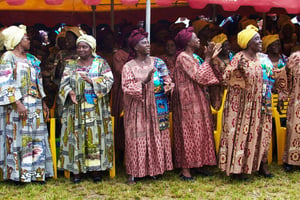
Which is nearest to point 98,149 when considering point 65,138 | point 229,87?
point 65,138

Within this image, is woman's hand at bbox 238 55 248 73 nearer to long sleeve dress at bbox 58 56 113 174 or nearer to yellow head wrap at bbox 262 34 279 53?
yellow head wrap at bbox 262 34 279 53

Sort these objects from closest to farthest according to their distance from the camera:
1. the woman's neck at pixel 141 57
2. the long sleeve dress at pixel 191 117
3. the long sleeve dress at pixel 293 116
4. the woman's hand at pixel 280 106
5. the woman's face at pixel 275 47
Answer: the woman's neck at pixel 141 57, the long sleeve dress at pixel 191 117, the long sleeve dress at pixel 293 116, the woman's hand at pixel 280 106, the woman's face at pixel 275 47

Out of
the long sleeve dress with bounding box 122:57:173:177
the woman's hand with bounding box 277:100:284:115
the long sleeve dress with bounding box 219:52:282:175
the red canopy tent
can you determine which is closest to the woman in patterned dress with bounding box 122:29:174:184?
the long sleeve dress with bounding box 122:57:173:177

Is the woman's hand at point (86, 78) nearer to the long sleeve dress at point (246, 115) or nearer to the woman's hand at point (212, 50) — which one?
the woman's hand at point (212, 50)

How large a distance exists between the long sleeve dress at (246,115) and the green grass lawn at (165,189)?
0.24 meters

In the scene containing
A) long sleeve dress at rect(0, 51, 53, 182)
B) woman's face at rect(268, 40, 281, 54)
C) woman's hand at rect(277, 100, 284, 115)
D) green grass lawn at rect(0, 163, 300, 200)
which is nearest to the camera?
green grass lawn at rect(0, 163, 300, 200)

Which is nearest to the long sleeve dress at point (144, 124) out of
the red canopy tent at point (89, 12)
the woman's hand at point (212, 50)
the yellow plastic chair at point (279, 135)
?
the woman's hand at point (212, 50)

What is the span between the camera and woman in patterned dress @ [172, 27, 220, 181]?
5.43m

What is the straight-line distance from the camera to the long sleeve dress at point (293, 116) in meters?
5.73

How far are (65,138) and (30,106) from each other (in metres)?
0.59

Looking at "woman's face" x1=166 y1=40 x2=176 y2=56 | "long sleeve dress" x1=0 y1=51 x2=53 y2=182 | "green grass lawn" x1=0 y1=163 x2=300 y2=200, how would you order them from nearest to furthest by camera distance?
"green grass lawn" x1=0 y1=163 x2=300 y2=200 < "long sleeve dress" x1=0 y1=51 x2=53 y2=182 < "woman's face" x1=166 y1=40 x2=176 y2=56

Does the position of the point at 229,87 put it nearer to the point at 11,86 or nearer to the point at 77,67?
the point at 77,67

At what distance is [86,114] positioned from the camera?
210 inches

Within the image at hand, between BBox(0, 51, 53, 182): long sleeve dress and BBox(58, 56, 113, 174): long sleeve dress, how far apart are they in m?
0.29
